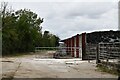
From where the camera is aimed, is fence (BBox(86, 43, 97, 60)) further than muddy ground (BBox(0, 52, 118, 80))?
Yes

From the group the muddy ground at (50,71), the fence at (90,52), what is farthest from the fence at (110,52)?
the fence at (90,52)

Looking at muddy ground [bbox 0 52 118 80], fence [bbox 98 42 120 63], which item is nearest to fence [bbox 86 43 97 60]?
fence [bbox 98 42 120 63]

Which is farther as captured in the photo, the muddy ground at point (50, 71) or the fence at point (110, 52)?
the fence at point (110, 52)

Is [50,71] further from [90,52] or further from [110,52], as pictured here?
[90,52]

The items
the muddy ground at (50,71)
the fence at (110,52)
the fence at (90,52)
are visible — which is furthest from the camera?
the fence at (90,52)

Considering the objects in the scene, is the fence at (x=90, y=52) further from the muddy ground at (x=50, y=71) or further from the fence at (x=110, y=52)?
the muddy ground at (x=50, y=71)

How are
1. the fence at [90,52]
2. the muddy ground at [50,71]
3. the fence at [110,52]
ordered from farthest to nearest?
1. the fence at [90,52]
2. the fence at [110,52]
3. the muddy ground at [50,71]

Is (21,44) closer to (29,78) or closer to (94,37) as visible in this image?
(94,37)

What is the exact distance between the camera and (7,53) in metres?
46.8

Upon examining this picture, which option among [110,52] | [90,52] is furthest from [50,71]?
[90,52]

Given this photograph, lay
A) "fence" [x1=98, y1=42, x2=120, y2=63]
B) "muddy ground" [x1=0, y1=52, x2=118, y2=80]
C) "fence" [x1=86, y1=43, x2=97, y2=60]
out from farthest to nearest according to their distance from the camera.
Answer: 1. "fence" [x1=86, y1=43, x2=97, y2=60]
2. "fence" [x1=98, y1=42, x2=120, y2=63]
3. "muddy ground" [x1=0, y1=52, x2=118, y2=80]

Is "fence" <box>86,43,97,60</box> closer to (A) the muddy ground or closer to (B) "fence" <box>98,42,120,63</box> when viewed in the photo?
(B) "fence" <box>98,42,120,63</box>

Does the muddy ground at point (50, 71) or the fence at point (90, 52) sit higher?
the fence at point (90, 52)

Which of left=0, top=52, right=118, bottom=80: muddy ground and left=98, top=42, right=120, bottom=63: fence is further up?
left=98, top=42, right=120, bottom=63: fence
